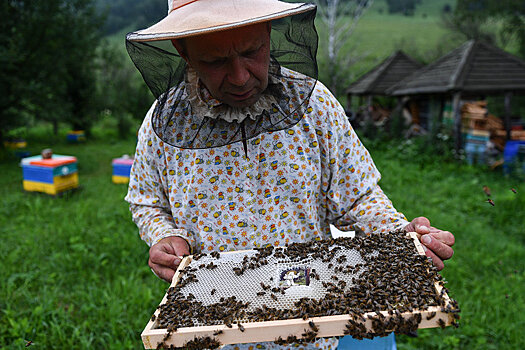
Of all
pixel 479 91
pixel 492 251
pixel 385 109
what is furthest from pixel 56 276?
pixel 385 109

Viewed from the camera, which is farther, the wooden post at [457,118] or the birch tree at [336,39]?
the birch tree at [336,39]

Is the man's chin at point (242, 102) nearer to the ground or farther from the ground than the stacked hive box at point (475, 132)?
farther from the ground

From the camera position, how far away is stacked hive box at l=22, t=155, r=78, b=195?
7.96 m

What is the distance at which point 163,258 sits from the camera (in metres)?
1.83

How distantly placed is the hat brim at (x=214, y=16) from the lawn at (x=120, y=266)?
2.86 metres

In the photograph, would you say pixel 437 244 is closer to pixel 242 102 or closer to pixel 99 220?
pixel 242 102

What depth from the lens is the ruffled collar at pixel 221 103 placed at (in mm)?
1723

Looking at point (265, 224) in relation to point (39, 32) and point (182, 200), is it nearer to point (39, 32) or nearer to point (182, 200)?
point (182, 200)

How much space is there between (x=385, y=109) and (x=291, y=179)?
53.0 ft

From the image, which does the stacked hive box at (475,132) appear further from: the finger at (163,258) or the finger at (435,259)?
the finger at (163,258)

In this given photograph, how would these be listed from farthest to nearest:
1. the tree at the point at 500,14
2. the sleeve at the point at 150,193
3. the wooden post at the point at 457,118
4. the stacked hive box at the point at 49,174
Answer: the tree at the point at 500,14 < the wooden post at the point at 457,118 < the stacked hive box at the point at 49,174 < the sleeve at the point at 150,193

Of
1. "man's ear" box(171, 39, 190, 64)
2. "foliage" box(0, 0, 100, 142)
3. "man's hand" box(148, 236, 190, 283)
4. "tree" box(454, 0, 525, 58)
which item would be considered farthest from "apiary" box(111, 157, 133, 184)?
"tree" box(454, 0, 525, 58)

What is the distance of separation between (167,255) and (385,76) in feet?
48.0

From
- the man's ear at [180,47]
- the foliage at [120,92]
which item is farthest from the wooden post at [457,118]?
the foliage at [120,92]
